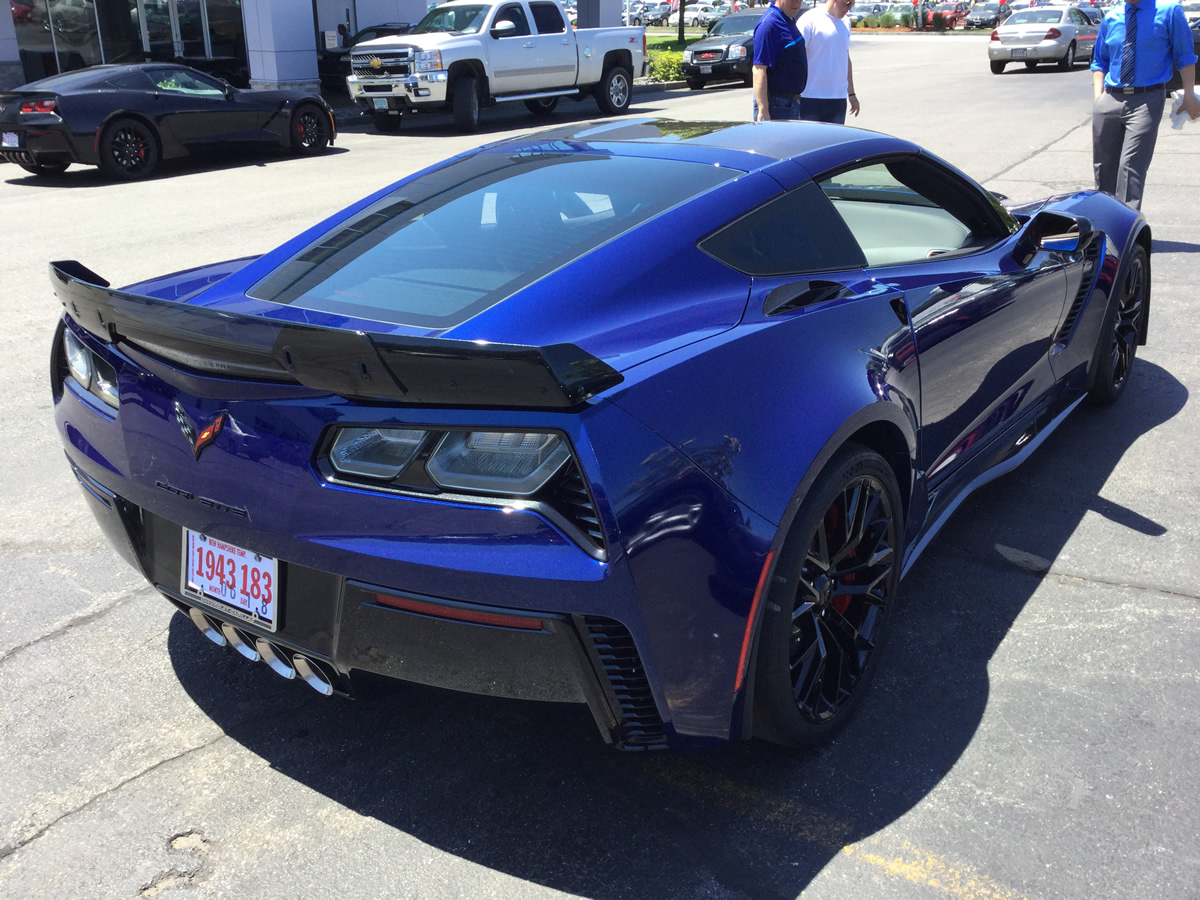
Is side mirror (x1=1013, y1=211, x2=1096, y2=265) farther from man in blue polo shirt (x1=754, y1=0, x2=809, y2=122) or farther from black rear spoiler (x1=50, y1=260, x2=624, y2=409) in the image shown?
man in blue polo shirt (x1=754, y1=0, x2=809, y2=122)

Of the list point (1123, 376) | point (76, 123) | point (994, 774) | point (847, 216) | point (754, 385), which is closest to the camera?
point (754, 385)

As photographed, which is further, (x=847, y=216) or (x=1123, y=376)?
(x=1123, y=376)

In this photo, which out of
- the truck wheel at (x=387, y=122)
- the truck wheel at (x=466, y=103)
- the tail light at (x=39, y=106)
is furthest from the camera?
the truck wheel at (x=387, y=122)

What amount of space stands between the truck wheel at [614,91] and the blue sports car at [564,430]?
18.3 m

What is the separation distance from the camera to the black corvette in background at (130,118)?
12.4 metres

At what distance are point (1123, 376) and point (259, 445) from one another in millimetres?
4296

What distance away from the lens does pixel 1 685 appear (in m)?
3.04

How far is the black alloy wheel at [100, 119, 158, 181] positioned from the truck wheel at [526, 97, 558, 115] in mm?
9304

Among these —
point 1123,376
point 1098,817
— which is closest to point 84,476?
point 1098,817

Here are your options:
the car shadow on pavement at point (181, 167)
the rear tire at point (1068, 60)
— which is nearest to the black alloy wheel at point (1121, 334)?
the car shadow on pavement at point (181, 167)

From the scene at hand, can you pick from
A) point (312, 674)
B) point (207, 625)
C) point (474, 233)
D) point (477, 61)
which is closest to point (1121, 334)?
point (474, 233)

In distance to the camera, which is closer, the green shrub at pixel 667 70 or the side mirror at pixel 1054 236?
the side mirror at pixel 1054 236

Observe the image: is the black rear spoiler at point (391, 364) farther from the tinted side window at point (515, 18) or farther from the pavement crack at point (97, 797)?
the tinted side window at point (515, 18)

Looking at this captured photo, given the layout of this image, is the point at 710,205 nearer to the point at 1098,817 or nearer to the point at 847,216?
the point at 847,216
